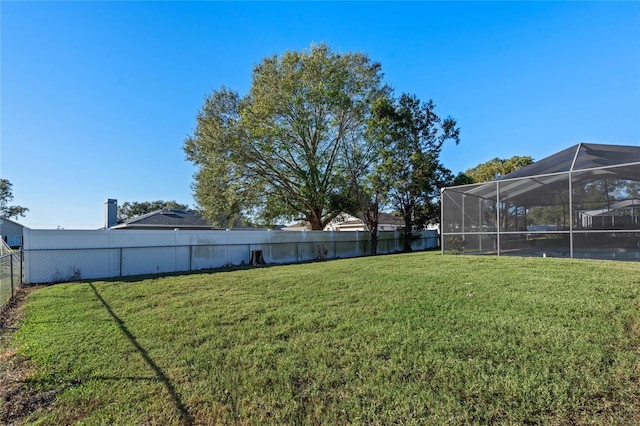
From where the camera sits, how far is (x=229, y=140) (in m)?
16.3

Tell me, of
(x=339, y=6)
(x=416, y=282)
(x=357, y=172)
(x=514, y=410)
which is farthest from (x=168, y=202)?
Answer: (x=514, y=410)

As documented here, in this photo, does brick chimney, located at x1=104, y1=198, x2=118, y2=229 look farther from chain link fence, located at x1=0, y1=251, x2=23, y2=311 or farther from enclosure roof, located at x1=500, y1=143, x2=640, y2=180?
enclosure roof, located at x1=500, y1=143, x2=640, y2=180

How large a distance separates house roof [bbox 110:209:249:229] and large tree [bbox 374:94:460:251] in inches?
474

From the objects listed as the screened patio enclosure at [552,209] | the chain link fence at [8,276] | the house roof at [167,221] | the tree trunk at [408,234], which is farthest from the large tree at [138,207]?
the screened patio enclosure at [552,209]

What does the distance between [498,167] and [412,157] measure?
1664 cm

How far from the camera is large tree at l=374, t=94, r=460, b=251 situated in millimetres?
16859

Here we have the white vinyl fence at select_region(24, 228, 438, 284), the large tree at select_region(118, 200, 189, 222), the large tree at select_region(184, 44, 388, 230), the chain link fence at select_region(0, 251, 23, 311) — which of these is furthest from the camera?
the large tree at select_region(118, 200, 189, 222)

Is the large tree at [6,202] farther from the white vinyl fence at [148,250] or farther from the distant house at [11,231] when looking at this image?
the white vinyl fence at [148,250]

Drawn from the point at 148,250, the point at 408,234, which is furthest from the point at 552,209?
the point at 148,250

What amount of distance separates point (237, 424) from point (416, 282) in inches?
192

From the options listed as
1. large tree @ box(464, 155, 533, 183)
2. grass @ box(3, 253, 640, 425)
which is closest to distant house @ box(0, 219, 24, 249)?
grass @ box(3, 253, 640, 425)

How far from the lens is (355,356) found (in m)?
3.27

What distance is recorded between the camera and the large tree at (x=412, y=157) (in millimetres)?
16859

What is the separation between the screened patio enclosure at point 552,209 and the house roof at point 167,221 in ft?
48.9
